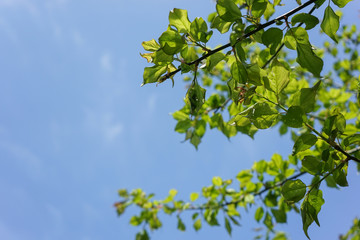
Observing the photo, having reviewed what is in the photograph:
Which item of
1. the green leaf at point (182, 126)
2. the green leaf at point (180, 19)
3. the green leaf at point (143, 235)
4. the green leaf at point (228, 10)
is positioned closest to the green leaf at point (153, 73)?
the green leaf at point (180, 19)

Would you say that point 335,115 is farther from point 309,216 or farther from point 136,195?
point 136,195

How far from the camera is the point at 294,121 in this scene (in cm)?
80

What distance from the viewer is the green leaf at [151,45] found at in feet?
2.82

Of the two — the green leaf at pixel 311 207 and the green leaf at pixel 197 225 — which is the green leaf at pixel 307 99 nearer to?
the green leaf at pixel 311 207

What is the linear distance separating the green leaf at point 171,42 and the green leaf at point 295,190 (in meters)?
0.49

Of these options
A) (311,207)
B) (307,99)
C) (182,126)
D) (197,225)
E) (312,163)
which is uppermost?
(182,126)

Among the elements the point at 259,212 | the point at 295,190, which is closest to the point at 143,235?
the point at 259,212

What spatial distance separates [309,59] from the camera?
765mm

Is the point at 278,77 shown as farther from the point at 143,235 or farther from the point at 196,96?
the point at 143,235

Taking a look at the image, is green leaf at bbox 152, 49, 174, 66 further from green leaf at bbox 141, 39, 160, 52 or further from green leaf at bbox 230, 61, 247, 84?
green leaf at bbox 230, 61, 247, 84

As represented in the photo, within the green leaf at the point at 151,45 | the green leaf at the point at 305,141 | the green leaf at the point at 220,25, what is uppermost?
the green leaf at the point at 151,45

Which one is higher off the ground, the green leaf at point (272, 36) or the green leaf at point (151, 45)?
the green leaf at point (151, 45)

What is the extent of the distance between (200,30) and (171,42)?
96 mm

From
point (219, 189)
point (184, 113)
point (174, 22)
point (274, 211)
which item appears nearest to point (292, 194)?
point (174, 22)
